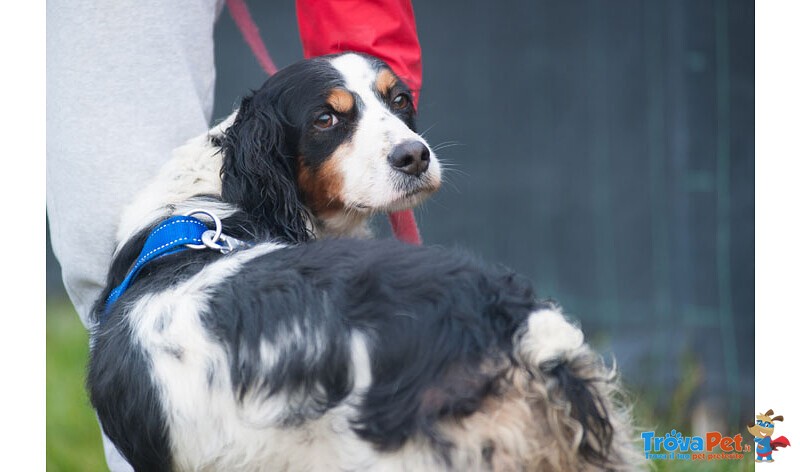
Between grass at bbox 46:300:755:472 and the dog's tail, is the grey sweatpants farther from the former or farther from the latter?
the dog's tail

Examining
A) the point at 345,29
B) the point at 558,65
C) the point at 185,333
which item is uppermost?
the point at 558,65

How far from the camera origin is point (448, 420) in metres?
2.37

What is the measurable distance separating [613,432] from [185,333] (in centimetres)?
115

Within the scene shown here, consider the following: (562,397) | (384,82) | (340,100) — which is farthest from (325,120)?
(562,397)

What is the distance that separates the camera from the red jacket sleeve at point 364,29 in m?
3.70

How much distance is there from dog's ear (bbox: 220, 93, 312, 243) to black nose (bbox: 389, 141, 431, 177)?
0.39m

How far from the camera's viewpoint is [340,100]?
3.63 m

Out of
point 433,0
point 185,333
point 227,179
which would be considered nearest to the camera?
point 185,333

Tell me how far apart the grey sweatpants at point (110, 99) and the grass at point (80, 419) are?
111 cm

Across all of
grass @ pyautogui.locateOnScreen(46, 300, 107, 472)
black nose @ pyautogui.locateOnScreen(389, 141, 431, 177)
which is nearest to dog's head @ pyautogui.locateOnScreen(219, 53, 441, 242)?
black nose @ pyautogui.locateOnScreen(389, 141, 431, 177)

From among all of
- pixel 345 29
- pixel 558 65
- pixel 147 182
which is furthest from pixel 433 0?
pixel 147 182

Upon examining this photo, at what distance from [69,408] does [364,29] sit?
313 cm

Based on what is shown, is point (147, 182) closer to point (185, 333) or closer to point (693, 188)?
point (185, 333)
